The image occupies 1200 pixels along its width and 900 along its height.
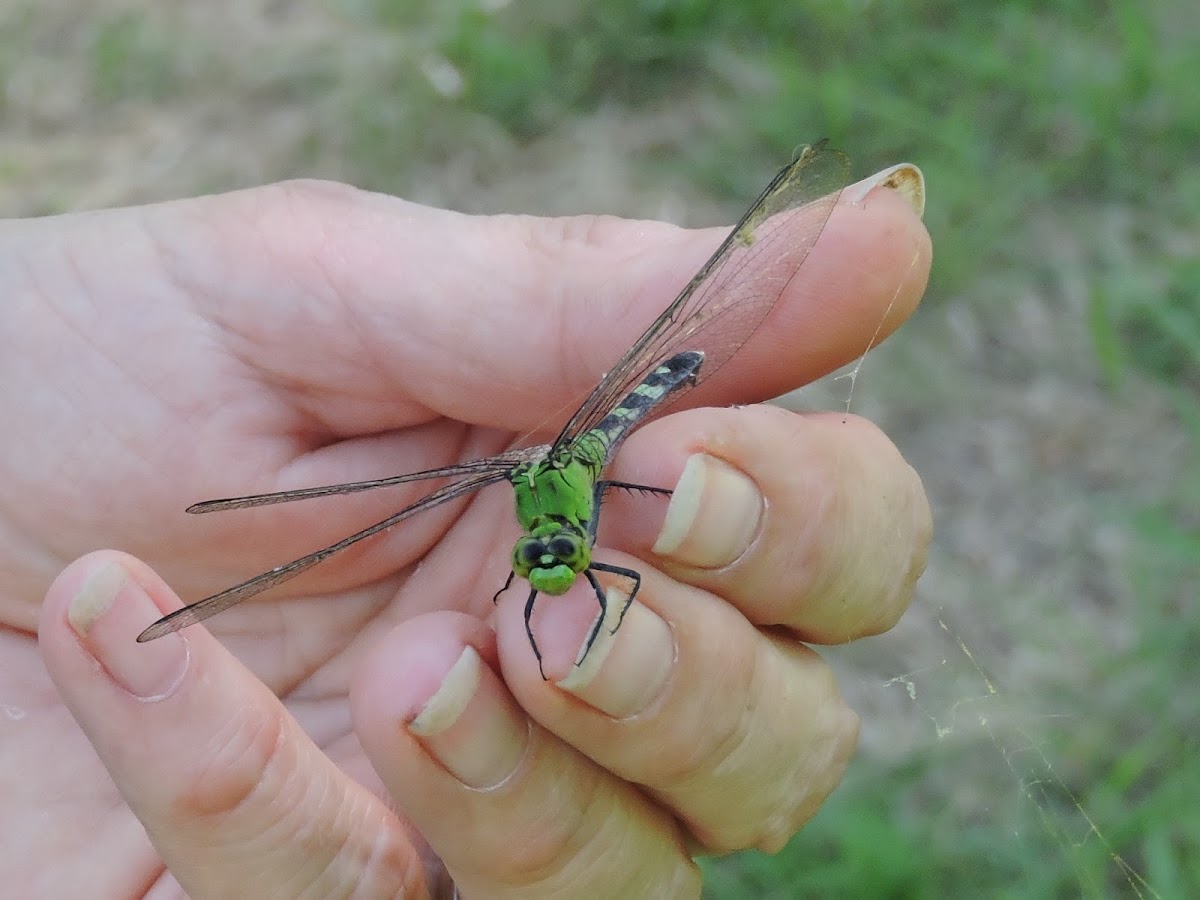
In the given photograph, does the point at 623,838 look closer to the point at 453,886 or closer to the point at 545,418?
the point at 453,886

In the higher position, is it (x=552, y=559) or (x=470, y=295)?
(x=470, y=295)

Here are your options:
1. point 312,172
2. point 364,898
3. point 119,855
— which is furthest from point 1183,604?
point 312,172

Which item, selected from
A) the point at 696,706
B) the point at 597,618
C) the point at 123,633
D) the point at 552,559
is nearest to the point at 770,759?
the point at 696,706

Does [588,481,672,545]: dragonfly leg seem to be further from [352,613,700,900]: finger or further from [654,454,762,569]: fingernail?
[352,613,700,900]: finger

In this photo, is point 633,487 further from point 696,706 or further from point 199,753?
point 199,753

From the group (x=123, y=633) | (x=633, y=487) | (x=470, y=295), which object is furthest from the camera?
(x=470, y=295)
